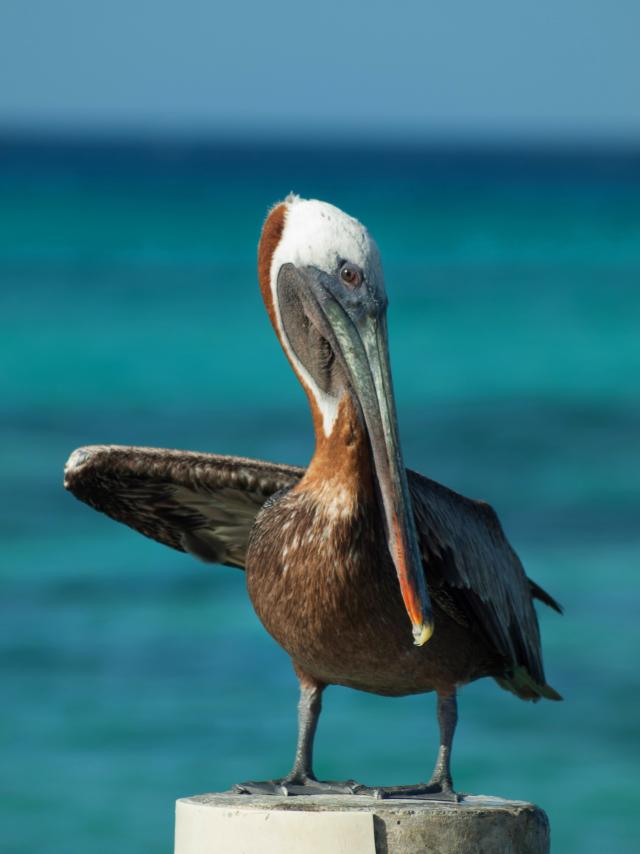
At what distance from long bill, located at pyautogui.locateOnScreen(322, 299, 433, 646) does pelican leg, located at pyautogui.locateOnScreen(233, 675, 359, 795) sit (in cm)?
36

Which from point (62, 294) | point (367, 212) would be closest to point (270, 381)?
point (62, 294)

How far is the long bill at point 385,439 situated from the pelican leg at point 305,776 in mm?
362

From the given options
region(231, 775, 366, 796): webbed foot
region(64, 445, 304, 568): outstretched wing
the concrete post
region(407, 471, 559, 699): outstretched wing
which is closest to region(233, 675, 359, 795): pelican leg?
region(231, 775, 366, 796): webbed foot

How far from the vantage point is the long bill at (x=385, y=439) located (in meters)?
4.28

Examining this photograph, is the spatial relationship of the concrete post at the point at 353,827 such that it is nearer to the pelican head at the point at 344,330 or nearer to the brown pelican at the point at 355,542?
the brown pelican at the point at 355,542

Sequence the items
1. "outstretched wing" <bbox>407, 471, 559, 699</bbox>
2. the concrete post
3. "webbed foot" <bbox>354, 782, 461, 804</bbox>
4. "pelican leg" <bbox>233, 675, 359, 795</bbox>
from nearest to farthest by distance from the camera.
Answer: the concrete post < "webbed foot" <bbox>354, 782, 461, 804</bbox> < "pelican leg" <bbox>233, 675, 359, 795</bbox> < "outstretched wing" <bbox>407, 471, 559, 699</bbox>

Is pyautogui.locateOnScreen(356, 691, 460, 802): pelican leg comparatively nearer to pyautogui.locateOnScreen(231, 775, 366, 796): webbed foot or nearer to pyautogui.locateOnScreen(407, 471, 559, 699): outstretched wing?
pyautogui.locateOnScreen(231, 775, 366, 796): webbed foot

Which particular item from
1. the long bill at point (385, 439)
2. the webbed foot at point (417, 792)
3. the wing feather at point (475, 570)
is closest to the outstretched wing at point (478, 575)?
the wing feather at point (475, 570)

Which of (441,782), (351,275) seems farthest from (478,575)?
(351,275)

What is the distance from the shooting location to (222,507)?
17.4 ft

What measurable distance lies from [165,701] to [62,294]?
17.5m

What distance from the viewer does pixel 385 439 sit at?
438 cm

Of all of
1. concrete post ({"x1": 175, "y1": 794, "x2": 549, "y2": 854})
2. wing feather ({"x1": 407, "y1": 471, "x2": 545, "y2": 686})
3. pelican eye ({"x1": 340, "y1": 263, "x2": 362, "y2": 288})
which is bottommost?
concrete post ({"x1": 175, "y1": 794, "x2": 549, "y2": 854})

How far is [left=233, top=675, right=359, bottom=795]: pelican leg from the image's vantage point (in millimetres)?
4270
